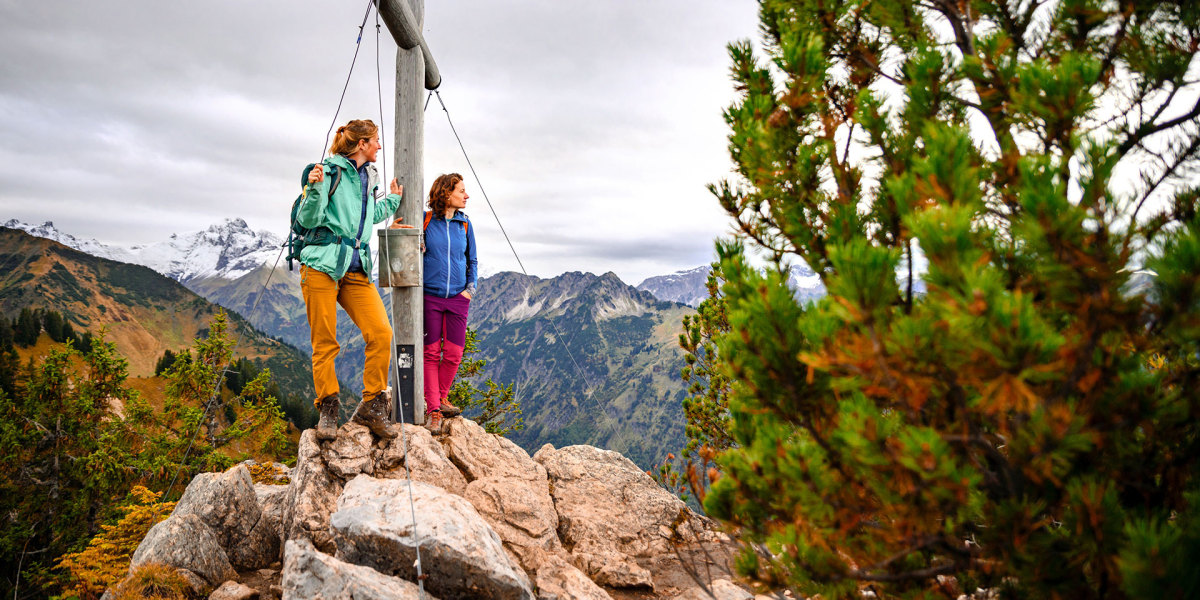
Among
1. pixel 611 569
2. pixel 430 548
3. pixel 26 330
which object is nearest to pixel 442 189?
pixel 430 548

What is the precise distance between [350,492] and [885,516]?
16.9ft

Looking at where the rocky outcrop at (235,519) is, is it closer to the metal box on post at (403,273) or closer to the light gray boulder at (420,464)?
Answer: the light gray boulder at (420,464)

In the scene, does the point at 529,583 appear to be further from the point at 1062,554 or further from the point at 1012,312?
the point at 1012,312

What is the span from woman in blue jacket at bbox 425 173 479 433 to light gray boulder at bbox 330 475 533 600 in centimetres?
271

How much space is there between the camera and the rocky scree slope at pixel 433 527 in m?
4.79

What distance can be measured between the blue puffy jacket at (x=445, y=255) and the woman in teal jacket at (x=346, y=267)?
0.78 m

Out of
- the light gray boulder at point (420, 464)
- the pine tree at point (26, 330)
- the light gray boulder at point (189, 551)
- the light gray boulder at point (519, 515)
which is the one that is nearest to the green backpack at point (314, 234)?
the light gray boulder at point (420, 464)

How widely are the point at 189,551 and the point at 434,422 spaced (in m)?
3.05

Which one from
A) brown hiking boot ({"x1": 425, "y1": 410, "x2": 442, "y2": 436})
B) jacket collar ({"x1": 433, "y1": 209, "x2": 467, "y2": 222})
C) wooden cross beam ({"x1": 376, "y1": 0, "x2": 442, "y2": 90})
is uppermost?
wooden cross beam ({"x1": 376, "y1": 0, "x2": 442, "y2": 90})

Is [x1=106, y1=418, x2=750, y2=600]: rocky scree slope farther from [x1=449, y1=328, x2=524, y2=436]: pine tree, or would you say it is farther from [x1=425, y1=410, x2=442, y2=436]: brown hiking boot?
[x1=449, y1=328, x2=524, y2=436]: pine tree

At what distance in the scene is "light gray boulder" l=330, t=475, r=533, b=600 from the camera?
15.7 ft

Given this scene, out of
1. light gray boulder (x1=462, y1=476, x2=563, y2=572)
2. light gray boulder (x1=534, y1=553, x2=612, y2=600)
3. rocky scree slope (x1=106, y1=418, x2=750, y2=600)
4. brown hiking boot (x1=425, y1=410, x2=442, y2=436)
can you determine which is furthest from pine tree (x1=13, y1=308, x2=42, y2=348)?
light gray boulder (x1=534, y1=553, x2=612, y2=600)

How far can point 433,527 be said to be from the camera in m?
4.95

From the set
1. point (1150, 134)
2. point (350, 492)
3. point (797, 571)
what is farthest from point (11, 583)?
point (1150, 134)
